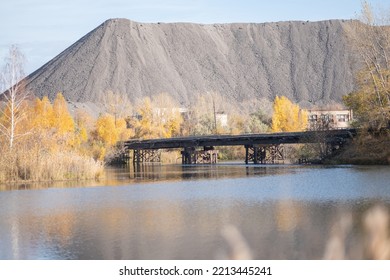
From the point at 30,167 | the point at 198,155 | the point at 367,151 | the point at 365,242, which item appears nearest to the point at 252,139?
the point at 198,155

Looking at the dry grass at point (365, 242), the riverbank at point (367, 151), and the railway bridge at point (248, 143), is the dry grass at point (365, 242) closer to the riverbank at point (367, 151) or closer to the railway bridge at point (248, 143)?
the riverbank at point (367, 151)

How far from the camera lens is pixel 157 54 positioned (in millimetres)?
153000

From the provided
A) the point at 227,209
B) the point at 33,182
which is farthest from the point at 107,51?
the point at 227,209

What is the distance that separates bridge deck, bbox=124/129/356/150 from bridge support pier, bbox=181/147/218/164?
1.68 metres

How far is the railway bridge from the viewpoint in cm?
4972

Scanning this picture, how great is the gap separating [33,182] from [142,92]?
3892 inches

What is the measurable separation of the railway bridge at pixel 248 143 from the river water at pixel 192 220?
62.1 feet

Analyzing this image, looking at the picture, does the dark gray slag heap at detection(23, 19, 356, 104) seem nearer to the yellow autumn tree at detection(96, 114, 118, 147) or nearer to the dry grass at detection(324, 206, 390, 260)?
the yellow autumn tree at detection(96, 114, 118, 147)

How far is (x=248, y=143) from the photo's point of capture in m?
56.3

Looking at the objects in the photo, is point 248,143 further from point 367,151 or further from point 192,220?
point 192,220

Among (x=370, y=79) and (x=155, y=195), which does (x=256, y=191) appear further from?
(x=370, y=79)

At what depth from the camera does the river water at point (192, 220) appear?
13.9 metres
